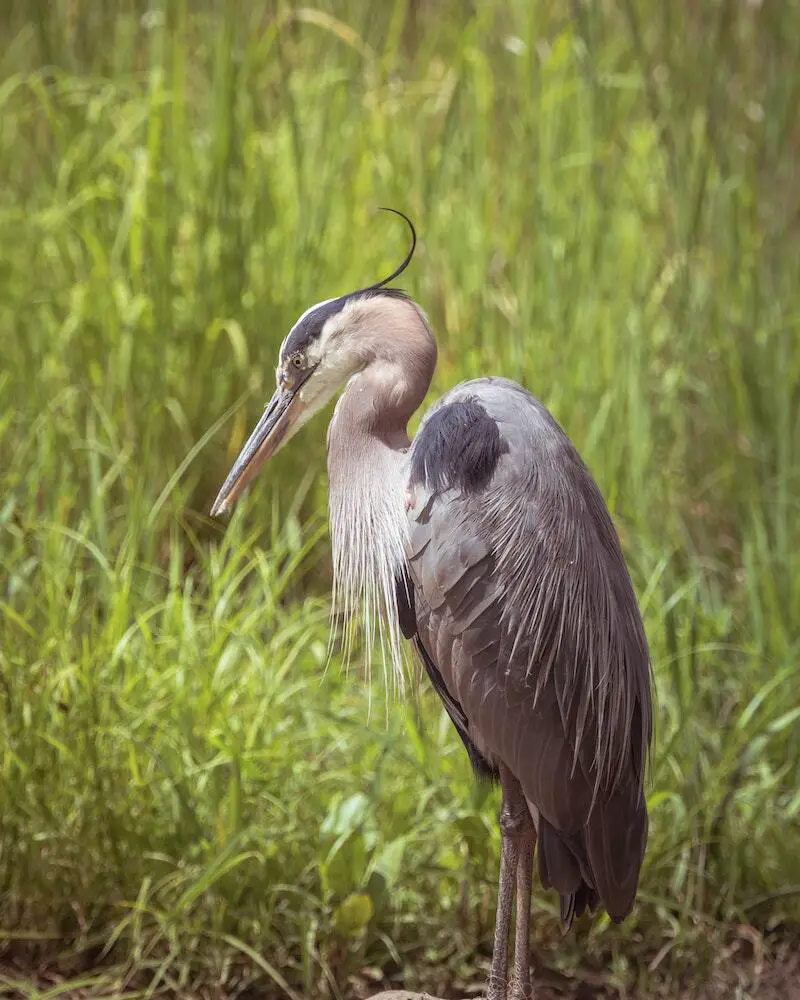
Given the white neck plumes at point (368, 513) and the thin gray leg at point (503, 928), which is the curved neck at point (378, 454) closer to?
the white neck plumes at point (368, 513)

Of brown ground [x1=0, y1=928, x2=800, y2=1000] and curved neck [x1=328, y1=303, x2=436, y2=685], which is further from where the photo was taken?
brown ground [x1=0, y1=928, x2=800, y2=1000]

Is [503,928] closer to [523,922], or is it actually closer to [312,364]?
[523,922]

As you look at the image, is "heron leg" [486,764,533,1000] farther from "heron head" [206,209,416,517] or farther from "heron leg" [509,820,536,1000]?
"heron head" [206,209,416,517]

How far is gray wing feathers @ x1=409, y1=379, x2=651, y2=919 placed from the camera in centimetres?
233

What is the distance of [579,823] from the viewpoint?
243cm

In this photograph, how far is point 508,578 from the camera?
2367mm

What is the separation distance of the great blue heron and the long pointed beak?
2.0 inches

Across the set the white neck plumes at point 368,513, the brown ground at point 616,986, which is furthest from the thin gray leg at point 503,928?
the white neck plumes at point 368,513

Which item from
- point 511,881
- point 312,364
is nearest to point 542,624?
point 511,881

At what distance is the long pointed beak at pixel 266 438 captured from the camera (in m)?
2.56

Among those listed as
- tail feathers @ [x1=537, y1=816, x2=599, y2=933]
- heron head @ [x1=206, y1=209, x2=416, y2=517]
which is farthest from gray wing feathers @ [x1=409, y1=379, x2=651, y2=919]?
heron head @ [x1=206, y1=209, x2=416, y2=517]

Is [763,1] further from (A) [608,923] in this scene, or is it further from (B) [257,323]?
(A) [608,923]

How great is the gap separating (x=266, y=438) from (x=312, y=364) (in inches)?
6.8

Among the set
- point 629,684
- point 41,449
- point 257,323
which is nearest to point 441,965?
point 629,684
